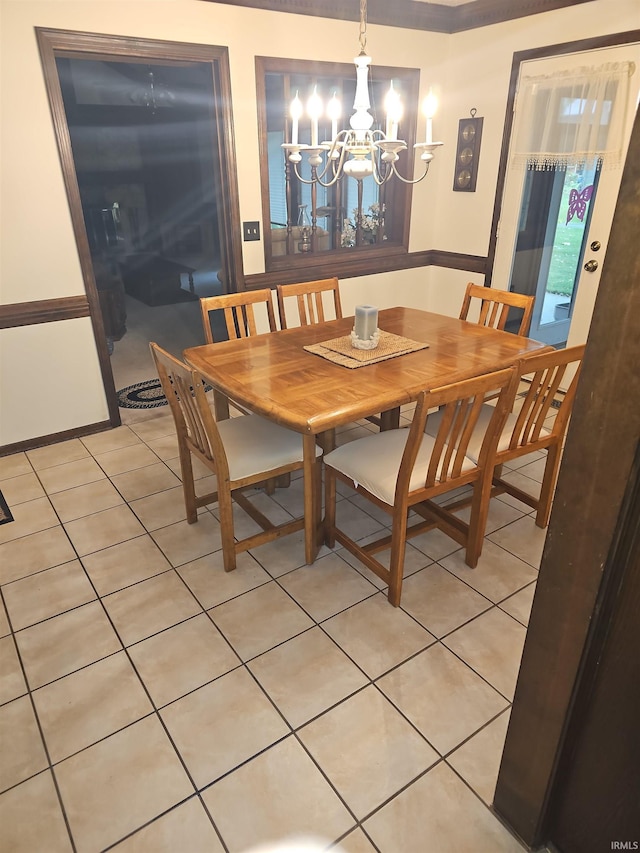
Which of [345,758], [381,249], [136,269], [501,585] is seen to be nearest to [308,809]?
[345,758]

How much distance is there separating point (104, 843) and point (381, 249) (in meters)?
3.98

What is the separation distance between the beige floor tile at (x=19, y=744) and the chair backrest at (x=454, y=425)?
135 cm

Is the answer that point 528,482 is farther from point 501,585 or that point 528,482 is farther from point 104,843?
point 104,843

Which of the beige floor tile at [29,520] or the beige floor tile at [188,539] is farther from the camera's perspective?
the beige floor tile at [29,520]

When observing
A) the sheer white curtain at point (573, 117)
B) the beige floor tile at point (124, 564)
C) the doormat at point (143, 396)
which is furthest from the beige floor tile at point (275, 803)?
the sheer white curtain at point (573, 117)

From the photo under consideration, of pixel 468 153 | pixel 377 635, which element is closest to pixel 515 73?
pixel 468 153

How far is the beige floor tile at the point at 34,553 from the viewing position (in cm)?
228

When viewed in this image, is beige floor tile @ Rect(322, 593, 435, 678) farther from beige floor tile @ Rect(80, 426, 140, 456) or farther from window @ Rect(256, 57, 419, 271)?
window @ Rect(256, 57, 419, 271)

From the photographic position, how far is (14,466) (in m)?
3.07

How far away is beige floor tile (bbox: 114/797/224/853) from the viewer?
1349 mm

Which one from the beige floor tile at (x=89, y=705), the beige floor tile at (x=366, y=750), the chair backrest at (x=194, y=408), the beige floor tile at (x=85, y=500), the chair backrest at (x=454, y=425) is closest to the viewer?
the beige floor tile at (x=366, y=750)

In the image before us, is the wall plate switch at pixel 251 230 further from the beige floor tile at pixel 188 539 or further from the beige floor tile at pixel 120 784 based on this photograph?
the beige floor tile at pixel 120 784

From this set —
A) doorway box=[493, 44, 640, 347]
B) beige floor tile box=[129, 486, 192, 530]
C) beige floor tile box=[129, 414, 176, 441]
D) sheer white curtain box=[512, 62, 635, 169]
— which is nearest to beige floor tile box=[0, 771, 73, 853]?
beige floor tile box=[129, 486, 192, 530]

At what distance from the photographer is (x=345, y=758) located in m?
1.55
